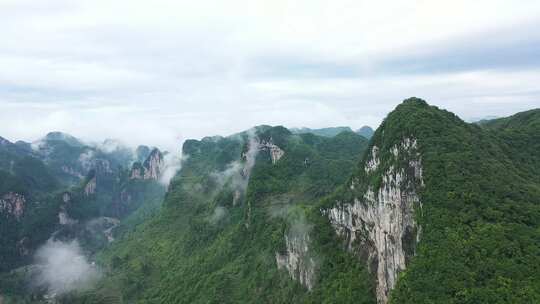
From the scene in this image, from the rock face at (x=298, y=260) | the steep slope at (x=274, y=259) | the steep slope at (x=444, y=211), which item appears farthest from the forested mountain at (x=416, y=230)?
the steep slope at (x=274, y=259)

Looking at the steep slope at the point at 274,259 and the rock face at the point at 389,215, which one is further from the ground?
the rock face at the point at 389,215

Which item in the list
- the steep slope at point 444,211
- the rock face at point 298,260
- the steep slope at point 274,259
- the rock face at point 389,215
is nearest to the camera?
the steep slope at point 444,211

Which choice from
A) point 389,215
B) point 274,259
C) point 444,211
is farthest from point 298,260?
point 444,211

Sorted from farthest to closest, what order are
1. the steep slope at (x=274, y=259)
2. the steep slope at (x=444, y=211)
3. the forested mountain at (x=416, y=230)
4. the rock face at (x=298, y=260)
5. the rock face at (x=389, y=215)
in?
1. the rock face at (x=298, y=260)
2. the steep slope at (x=274, y=259)
3. the rock face at (x=389, y=215)
4. the forested mountain at (x=416, y=230)
5. the steep slope at (x=444, y=211)

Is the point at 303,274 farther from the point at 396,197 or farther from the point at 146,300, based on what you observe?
the point at 146,300

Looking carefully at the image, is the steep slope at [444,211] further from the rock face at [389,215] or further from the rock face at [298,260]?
the rock face at [298,260]

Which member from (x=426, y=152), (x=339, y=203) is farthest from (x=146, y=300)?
(x=426, y=152)
